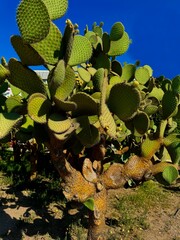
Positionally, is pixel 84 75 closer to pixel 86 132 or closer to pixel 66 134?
pixel 86 132

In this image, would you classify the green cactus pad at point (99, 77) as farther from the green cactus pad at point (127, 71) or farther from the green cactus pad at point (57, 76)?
the green cactus pad at point (127, 71)

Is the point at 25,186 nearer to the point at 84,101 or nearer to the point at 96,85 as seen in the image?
the point at 96,85

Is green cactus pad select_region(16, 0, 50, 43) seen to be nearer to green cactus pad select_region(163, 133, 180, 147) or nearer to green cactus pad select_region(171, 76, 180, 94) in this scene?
green cactus pad select_region(171, 76, 180, 94)

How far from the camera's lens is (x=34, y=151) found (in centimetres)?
573

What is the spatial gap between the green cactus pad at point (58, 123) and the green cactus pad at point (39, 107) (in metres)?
0.05

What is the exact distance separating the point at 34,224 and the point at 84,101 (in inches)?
86.4

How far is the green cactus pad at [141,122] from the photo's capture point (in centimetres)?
283

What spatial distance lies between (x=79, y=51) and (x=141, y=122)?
772 millimetres

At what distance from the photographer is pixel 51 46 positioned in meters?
2.39

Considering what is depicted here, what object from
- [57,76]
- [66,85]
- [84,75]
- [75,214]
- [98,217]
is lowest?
[75,214]

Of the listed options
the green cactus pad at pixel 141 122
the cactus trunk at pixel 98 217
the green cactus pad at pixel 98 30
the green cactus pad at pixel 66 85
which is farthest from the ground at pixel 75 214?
the green cactus pad at pixel 98 30

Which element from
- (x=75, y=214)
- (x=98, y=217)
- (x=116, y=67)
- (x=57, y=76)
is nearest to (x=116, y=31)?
(x=116, y=67)

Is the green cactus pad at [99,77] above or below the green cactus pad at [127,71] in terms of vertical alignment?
above

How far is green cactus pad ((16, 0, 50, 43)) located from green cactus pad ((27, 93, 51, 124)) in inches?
15.3
